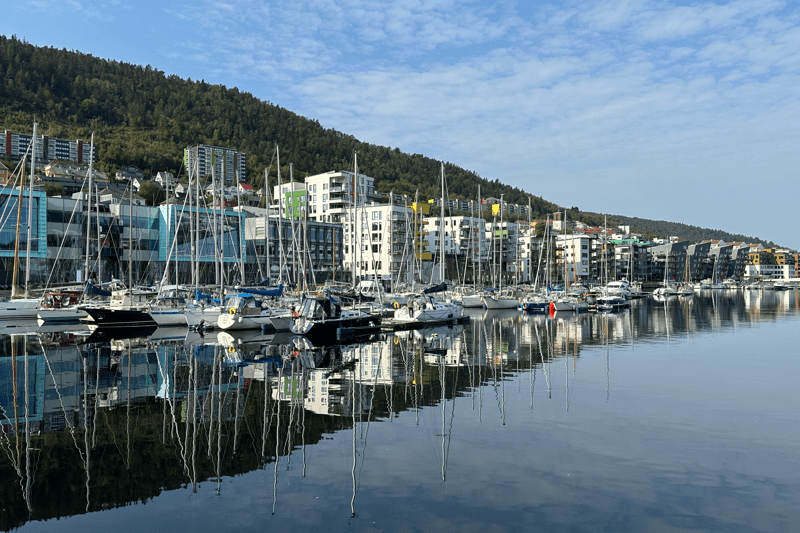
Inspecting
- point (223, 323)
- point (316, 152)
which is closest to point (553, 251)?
point (316, 152)

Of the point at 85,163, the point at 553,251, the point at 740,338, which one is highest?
the point at 85,163

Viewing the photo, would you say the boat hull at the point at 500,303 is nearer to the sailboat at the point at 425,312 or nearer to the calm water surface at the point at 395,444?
the sailboat at the point at 425,312

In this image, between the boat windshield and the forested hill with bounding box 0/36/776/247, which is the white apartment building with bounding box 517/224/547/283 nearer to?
the forested hill with bounding box 0/36/776/247

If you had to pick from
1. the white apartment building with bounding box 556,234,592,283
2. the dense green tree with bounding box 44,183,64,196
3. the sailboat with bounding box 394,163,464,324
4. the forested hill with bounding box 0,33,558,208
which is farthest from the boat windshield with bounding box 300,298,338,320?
the white apartment building with bounding box 556,234,592,283

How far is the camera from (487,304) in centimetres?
7381

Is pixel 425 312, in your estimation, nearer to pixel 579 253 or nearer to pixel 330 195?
pixel 330 195

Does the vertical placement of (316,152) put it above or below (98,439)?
above

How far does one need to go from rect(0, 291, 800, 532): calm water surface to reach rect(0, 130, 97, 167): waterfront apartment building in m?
138

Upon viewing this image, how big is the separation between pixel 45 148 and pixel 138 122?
104ft

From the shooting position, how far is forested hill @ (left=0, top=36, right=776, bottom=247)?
16450 cm

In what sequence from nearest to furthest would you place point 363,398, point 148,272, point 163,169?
point 363,398 → point 148,272 → point 163,169

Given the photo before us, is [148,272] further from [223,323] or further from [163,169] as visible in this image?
[163,169]

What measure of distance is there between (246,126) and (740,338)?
178 meters

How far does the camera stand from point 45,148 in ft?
490
